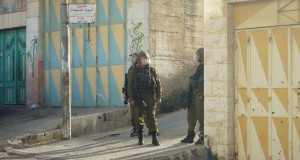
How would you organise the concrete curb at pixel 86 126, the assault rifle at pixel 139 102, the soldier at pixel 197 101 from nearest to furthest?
the soldier at pixel 197 101 → the assault rifle at pixel 139 102 → the concrete curb at pixel 86 126

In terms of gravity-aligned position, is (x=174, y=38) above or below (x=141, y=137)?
above

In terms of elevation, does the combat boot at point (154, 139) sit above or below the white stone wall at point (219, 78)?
below

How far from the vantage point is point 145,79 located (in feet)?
31.4

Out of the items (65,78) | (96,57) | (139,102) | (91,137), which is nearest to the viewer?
(139,102)

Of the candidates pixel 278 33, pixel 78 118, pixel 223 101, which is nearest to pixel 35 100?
pixel 78 118

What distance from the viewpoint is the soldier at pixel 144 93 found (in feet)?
31.4

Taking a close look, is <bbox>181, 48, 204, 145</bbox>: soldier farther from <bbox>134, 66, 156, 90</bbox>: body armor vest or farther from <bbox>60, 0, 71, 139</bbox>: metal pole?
<bbox>60, 0, 71, 139</bbox>: metal pole

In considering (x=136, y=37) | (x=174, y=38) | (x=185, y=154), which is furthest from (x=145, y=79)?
(x=174, y=38)

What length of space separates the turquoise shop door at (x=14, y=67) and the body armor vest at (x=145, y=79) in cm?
737

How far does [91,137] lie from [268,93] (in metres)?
4.53

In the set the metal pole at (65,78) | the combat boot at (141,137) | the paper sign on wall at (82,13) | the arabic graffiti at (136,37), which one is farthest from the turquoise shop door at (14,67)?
the combat boot at (141,137)

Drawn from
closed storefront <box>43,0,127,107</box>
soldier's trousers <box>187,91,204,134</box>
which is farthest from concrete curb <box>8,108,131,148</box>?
soldier's trousers <box>187,91,204,134</box>

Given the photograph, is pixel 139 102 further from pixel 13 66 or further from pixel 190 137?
pixel 13 66

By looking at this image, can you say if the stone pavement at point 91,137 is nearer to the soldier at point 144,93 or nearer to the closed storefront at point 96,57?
the soldier at point 144,93
